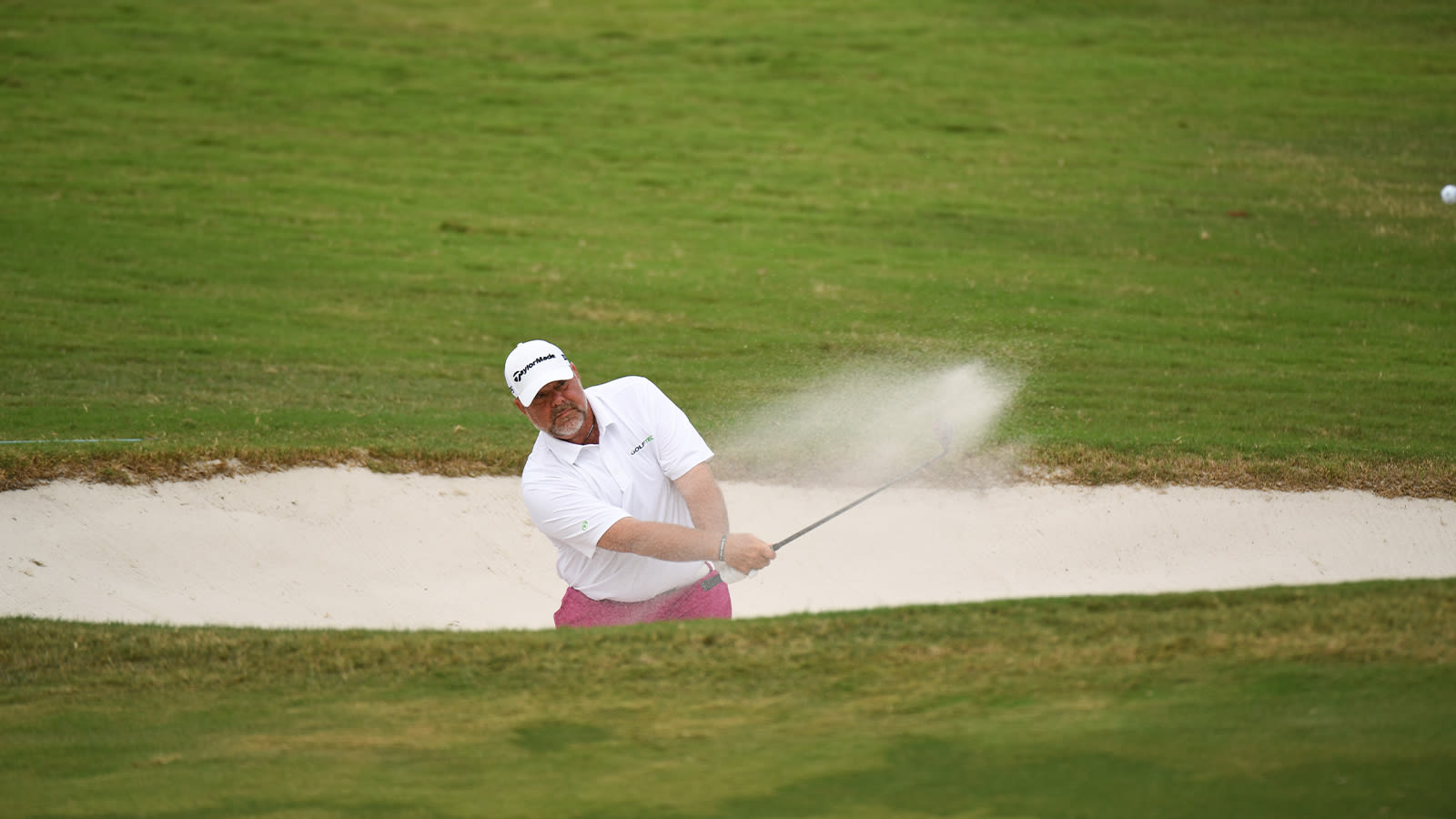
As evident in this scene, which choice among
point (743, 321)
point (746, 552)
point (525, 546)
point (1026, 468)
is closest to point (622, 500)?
point (746, 552)

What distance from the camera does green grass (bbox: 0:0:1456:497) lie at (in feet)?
33.8

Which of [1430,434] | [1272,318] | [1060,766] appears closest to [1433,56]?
[1272,318]

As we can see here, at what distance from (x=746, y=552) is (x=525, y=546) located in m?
3.26

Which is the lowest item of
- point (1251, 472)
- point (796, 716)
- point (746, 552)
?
point (796, 716)

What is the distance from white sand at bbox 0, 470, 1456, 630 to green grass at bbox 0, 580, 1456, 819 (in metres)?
2.34

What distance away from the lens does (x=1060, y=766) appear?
3844mm

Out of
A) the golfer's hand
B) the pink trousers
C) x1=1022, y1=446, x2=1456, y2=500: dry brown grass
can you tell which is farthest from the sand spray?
the golfer's hand

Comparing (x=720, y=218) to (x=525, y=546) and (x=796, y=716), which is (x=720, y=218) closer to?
(x=525, y=546)

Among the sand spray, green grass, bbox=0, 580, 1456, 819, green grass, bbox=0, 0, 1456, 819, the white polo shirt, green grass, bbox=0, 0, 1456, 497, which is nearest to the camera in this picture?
green grass, bbox=0, 580, 1456, 819

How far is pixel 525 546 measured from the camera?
8.75m

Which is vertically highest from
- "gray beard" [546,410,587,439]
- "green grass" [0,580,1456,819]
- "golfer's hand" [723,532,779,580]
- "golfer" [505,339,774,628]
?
"gray beard" [546,410,587,439]

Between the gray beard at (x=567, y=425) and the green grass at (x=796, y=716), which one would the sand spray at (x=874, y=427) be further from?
the green grass at (x=796, y=716)

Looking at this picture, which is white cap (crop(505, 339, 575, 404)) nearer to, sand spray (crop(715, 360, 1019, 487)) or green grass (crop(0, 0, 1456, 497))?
green grass (crop(0, 0, 1456, 497))

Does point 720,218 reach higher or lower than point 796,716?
higher
